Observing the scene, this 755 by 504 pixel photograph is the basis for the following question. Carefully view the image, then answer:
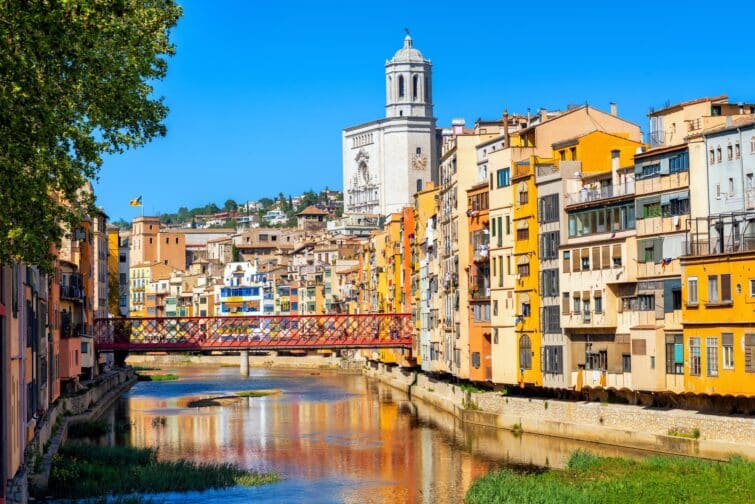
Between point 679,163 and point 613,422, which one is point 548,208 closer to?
point 679,163

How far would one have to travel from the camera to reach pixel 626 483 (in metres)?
37.1

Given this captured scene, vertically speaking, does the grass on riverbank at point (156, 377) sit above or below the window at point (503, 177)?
below

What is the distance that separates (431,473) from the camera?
152 ft

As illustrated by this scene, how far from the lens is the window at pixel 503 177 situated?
2318 inches

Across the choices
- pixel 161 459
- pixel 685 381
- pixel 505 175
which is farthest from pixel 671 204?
pixel 161 459

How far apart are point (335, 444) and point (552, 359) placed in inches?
380

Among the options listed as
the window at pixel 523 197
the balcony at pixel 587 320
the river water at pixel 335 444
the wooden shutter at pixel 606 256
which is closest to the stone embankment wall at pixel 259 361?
the river water at pixel 335 444

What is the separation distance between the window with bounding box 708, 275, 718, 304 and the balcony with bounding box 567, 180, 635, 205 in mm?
7445

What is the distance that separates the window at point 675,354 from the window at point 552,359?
7359 millimetres

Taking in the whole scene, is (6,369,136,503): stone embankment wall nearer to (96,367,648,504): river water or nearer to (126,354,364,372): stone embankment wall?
(96,367,648,504): river water

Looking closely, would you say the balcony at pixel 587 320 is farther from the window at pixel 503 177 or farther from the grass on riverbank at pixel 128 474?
the grass on riverbank at pixel 128 474

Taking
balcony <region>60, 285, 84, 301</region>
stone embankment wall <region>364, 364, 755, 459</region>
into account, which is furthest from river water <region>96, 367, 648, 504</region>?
balcony <region>60, 285, 84, 301</region>

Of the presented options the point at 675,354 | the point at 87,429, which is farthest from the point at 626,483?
the point at 87,429

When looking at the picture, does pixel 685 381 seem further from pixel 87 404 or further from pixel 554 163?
pixel 87 404
